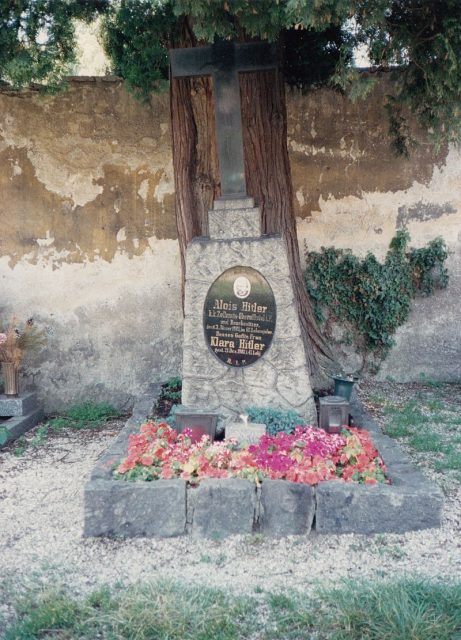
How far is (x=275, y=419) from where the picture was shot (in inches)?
179

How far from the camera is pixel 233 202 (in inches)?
184

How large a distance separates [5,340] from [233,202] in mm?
2584

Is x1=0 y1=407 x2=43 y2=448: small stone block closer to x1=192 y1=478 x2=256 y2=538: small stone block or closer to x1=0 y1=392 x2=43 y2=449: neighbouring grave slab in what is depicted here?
x1=0 y1=392 x2=43 y2=449: neighbouring grave slab

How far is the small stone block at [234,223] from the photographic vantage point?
468 cm

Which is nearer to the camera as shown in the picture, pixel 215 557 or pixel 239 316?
pixel 215 557

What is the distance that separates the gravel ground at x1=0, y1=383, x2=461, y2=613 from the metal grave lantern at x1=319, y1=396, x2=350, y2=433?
33.4 inches

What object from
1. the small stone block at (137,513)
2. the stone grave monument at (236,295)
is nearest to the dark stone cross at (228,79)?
the stone grave monument at (236,295)

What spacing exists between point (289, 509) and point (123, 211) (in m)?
3.85

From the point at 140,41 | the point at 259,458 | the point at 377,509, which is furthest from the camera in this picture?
the point at 140,41

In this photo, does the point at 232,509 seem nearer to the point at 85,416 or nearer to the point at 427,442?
the point at 427,442

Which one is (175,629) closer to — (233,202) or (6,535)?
(6,535)

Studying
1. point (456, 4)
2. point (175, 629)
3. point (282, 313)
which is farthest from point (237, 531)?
point (456, 4)

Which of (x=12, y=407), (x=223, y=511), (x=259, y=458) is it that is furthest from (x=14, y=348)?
(x=223, y=511)

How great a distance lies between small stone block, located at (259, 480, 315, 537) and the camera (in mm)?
3588
